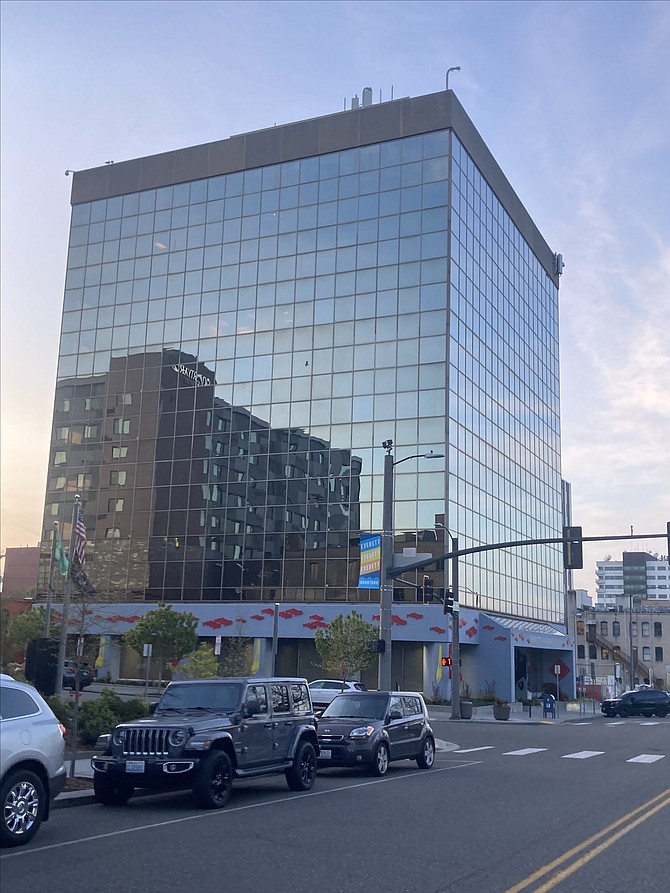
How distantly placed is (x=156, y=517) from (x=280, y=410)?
11861mm

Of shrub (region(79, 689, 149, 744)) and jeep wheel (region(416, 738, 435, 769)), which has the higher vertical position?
shrub (region(79, 689, 149, 744))

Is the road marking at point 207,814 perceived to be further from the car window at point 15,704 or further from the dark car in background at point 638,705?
the dark car in background at point 638,705

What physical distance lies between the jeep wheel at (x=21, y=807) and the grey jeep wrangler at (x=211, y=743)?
278 centimetres

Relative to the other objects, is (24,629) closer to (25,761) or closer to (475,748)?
(475,748)

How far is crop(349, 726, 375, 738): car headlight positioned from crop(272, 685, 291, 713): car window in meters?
2.79

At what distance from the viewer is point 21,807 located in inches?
426

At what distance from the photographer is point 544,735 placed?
33938 millimetres

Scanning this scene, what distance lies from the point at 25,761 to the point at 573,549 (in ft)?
68.8

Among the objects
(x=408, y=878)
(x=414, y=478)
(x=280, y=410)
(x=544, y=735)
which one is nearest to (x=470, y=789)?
(x=408, y=878)

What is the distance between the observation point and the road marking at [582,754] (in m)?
23.9

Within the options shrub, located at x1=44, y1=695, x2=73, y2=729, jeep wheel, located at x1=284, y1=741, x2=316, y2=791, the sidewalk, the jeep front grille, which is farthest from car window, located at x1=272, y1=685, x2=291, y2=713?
the sidewalk

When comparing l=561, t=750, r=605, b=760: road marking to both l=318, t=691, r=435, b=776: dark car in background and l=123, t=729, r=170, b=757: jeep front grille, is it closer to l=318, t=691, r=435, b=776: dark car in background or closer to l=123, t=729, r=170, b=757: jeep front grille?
l=318, t=691, r=435, b=776: dark car in background

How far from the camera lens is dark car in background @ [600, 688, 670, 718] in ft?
182

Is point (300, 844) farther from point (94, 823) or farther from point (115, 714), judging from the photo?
point (115, 714)
